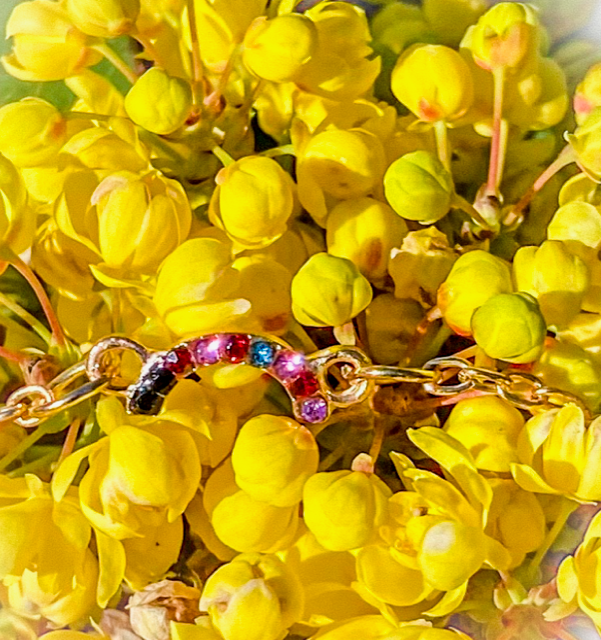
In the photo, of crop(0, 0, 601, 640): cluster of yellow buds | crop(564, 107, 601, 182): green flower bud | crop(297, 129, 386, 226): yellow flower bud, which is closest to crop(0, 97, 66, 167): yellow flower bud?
crop(0, 0, 601, 640): cluster of yellow buds

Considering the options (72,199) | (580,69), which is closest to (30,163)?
(72,199)

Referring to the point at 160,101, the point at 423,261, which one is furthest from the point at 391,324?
the point at 160,101

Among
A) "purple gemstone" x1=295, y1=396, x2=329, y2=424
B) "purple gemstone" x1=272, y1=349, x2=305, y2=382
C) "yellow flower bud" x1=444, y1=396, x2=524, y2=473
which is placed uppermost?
"purple gemstone" x1=272, y1=349, x2=305, y2=382

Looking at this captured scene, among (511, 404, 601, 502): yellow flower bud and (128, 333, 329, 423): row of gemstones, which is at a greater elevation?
(128, 333, 329, 423): row of gemstones

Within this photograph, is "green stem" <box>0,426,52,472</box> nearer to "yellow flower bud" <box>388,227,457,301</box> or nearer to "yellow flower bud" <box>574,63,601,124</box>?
"yellow flower bud" <box>388,227,457,301</box>

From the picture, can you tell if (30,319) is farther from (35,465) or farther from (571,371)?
(571,371)

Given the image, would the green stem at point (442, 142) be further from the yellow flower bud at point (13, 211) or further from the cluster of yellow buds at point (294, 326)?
the yellow flower bud at point (13, 211)

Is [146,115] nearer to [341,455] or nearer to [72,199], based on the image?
[72,199]

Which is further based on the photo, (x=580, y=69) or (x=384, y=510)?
(x=580, y=69)
